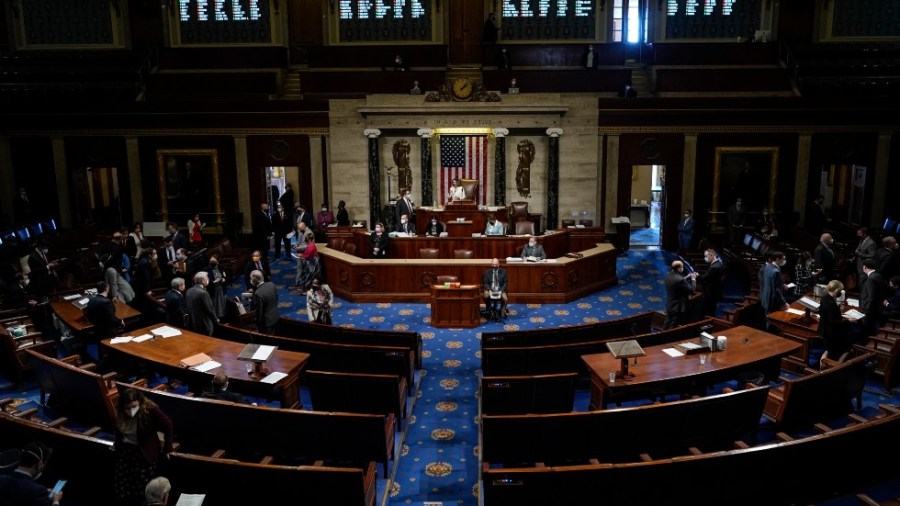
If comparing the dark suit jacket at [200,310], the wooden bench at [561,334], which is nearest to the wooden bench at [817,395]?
the wooden bench at [561,334]

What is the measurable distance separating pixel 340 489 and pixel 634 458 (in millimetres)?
2832

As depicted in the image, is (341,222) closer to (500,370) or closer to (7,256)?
(7,256)

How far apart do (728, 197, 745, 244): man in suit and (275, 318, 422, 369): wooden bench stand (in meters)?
10.2

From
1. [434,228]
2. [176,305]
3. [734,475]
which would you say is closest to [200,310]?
[176,305]

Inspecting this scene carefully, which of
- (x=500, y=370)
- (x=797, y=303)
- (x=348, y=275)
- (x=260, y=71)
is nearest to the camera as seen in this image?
(x=500, y=370)

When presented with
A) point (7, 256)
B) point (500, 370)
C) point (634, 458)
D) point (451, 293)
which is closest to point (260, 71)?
point (7, 256)

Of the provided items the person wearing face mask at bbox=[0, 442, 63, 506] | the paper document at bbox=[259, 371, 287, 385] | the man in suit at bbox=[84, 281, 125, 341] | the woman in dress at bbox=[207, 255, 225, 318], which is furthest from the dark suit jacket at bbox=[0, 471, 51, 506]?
the woman in dress at bbox=[207, 255, 225, 318]

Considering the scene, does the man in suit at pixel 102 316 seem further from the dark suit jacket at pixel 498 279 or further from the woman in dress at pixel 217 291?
the dark suit jacket at pixel 498 279

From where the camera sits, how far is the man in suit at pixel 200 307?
368 inches

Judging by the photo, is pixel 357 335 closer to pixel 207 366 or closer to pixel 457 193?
pixel 207 366

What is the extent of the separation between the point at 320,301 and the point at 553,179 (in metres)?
9.35

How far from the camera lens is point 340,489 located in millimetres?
5645

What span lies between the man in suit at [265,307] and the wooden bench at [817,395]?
247 inches

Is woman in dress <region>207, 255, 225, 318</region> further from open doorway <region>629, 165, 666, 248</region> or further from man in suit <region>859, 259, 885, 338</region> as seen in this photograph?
open doorway <region>629, 165, 666, 248</region>
